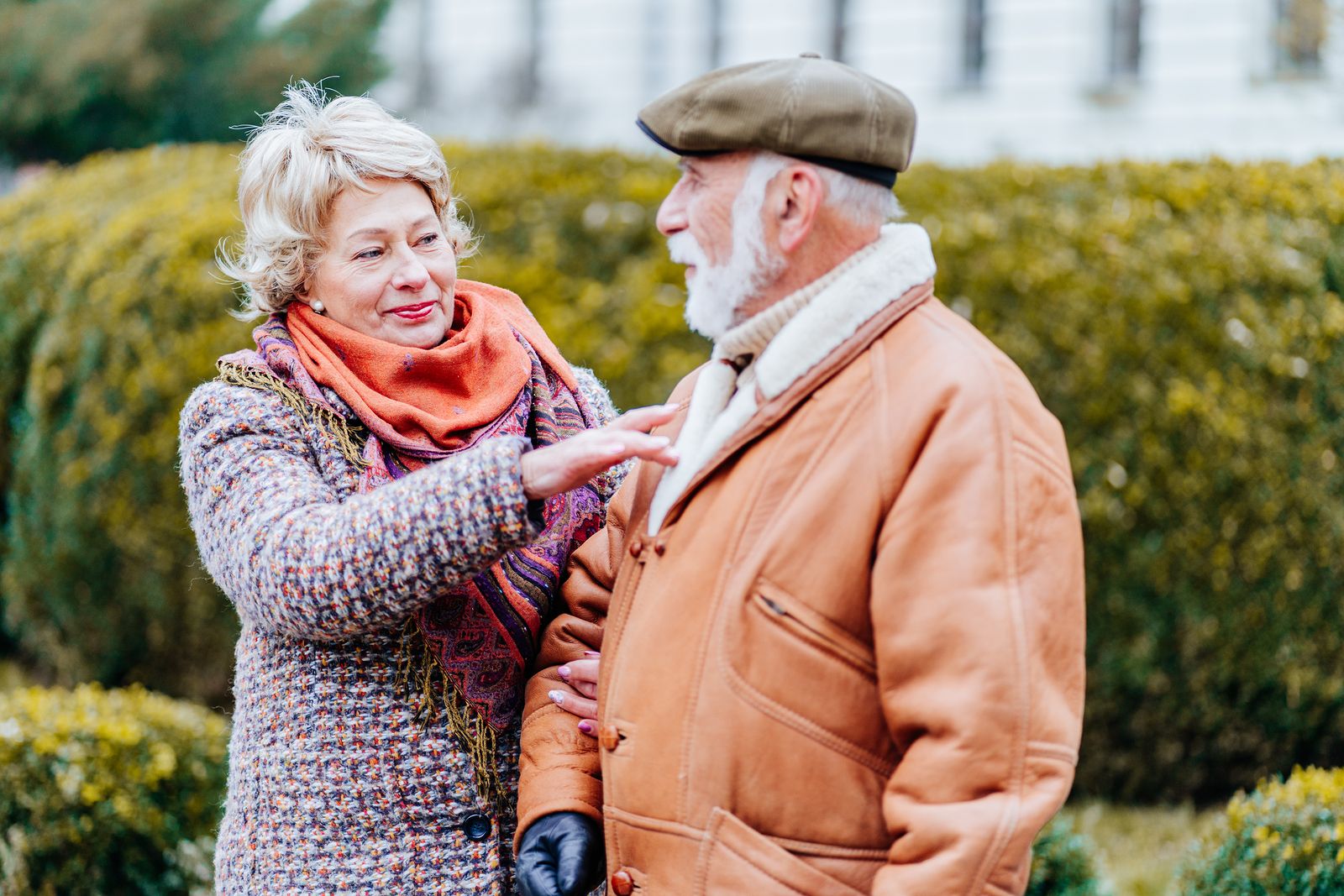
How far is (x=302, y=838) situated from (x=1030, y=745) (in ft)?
4.03

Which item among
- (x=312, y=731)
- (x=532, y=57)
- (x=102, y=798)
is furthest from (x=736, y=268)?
(x=532, y=57)

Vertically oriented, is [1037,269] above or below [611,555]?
below

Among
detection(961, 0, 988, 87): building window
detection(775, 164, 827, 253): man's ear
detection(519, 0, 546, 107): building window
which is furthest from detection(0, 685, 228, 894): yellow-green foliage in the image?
detection(519, 0, 546, 107): building window

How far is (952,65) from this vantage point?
1477cm

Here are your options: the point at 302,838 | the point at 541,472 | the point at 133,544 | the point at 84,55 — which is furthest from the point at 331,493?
the point at 84,55

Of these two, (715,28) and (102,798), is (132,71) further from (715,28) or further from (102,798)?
(102,798)

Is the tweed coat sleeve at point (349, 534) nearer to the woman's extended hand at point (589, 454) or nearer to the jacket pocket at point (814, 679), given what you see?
the woman's extended hand at point (589, 454)

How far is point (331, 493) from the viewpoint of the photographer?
2.28m

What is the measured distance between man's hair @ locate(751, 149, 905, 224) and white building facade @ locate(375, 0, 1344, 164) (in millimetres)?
8582

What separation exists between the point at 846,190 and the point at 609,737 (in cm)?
90

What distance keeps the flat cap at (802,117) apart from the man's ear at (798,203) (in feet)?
0.08

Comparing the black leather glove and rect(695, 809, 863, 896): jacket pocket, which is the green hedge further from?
rect(695, 809, 863, 896): jacket pocket

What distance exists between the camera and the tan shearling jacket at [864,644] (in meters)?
1.78

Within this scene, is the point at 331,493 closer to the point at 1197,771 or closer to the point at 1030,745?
the point at 1030,745
